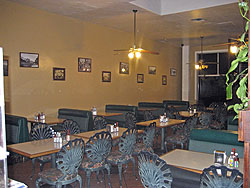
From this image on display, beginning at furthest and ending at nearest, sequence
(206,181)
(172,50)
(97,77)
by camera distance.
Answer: (172,50), (97,77), (206,181)

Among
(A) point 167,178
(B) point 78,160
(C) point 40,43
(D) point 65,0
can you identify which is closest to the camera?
(A) point 167,178

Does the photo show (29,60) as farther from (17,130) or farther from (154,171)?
(154,171)

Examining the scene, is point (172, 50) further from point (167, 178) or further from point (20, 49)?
point (167, 178)

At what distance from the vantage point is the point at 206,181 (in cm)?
213

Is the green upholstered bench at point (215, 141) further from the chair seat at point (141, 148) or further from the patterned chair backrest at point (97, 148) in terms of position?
the patterned chair backrest at point (97, 148)

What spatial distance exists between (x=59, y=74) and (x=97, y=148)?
4.41 metres

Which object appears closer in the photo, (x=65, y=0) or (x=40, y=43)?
(x=65, y=0)

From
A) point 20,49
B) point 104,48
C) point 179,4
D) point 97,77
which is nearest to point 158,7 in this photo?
point 179,4

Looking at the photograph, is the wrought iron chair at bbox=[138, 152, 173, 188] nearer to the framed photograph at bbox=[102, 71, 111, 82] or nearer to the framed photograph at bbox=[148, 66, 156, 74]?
the framed photograph at bbox=[102, 71, 111, 82]

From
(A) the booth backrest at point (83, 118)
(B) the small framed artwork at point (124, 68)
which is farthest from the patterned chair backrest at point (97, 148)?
(B) the small framed artwork at point (124, 68)

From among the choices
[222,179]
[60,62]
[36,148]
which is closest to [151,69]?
[60,62]

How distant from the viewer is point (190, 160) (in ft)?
9.66

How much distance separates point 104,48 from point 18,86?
3516mm

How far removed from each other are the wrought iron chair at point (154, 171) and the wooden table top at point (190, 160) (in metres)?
0.37
